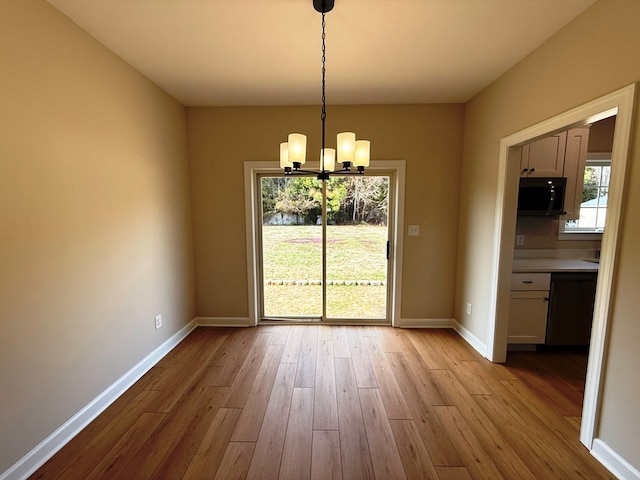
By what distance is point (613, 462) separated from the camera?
150 centimetres

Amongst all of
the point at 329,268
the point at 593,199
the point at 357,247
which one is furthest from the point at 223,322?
the point at 593,199

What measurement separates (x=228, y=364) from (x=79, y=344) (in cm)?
118

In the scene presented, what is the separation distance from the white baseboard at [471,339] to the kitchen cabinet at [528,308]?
10.2 inches

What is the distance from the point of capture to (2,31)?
53.7 inches

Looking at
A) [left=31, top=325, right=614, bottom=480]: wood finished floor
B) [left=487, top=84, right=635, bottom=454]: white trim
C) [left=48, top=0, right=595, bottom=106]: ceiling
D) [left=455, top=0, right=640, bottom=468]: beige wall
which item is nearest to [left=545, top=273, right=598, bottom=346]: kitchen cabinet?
[left=31, top=325, right=614, bottom=480]: wood finished floor

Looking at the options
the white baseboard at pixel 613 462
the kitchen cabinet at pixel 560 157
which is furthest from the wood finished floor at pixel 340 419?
the kitchen cabinet at pixel 560 157

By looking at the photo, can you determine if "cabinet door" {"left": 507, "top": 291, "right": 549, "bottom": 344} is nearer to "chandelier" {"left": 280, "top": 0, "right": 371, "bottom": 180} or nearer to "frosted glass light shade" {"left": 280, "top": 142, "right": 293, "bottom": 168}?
"chandelier" {"left": 280, "top": 0, "right": 371, "bottom": 180}

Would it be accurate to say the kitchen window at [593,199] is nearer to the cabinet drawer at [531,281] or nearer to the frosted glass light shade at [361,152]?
the cabinet drawer at [531,281]

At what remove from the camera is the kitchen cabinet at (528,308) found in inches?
103

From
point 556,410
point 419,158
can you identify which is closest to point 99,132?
point 419,158

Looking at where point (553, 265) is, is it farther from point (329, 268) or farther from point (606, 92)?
point (329, 268)

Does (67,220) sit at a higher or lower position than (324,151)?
lower

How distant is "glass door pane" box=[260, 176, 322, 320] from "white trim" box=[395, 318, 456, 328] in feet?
3.59

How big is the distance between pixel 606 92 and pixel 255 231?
123 inches
